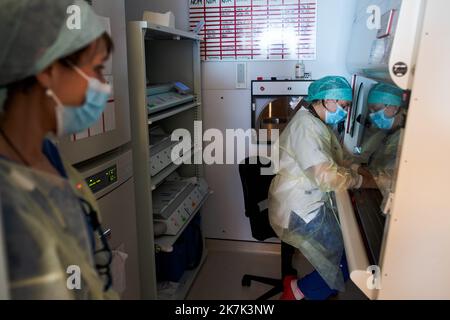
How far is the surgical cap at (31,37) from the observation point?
76cm

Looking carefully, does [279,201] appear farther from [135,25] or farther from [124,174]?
[135,25]

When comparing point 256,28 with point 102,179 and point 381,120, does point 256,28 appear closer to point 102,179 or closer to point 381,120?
point 381,120

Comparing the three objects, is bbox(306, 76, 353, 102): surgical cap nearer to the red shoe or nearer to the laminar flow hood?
the laminar flow hood

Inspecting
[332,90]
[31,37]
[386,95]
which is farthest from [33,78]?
[332,90]

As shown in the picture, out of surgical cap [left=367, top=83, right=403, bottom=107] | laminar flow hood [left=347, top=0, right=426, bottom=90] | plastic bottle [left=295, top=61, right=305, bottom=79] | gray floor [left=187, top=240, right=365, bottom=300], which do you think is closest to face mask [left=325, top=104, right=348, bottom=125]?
surgical cap [left=367, top=83, right=403, bottom=107]

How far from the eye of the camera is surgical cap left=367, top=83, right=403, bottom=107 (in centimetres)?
141

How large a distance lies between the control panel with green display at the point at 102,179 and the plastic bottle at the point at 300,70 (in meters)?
1.55

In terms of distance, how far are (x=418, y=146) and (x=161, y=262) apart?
1800 millimetres

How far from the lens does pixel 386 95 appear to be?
1623 mm

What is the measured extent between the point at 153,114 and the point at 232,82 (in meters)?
0.95
